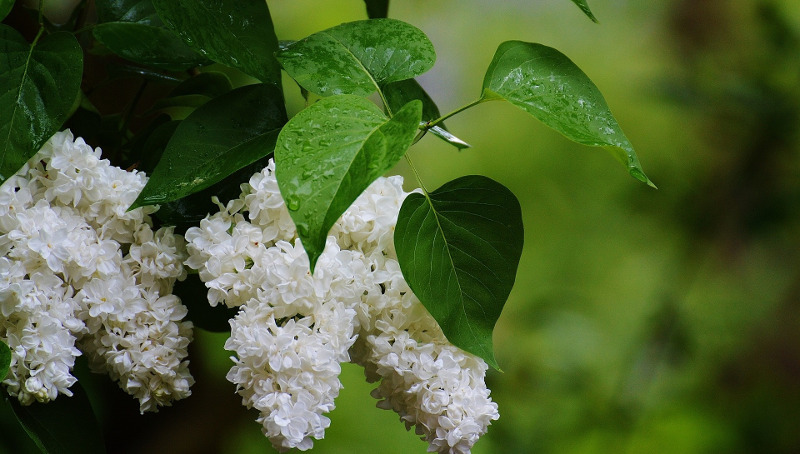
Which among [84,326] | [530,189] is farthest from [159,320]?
[530,189]

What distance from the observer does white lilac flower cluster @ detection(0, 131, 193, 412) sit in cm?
34

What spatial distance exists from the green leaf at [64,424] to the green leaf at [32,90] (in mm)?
135

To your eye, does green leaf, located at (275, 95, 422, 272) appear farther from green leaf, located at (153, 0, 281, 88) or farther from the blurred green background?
the blurred green background

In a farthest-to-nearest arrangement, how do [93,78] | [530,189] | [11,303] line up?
1. [530,189]
2. [93,78]
3. [11,303]

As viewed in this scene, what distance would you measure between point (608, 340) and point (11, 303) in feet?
4.06

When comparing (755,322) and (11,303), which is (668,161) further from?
(11,303)

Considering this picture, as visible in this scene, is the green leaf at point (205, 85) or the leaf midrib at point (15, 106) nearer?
the leaf midrib at point (15, 106)

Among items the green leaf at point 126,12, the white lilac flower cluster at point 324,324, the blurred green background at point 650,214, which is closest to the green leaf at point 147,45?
the green leaf at point 126,12

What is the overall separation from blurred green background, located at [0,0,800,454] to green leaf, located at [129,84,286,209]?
2.84 feet

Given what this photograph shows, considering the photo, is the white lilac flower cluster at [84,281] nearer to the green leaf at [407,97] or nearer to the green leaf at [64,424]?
the green leaf at [64,424]

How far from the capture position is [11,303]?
0.34m

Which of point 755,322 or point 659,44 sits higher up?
point 659,44

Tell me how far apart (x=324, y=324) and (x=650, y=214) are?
1225 mm

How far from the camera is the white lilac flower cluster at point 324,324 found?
0.32 meters
